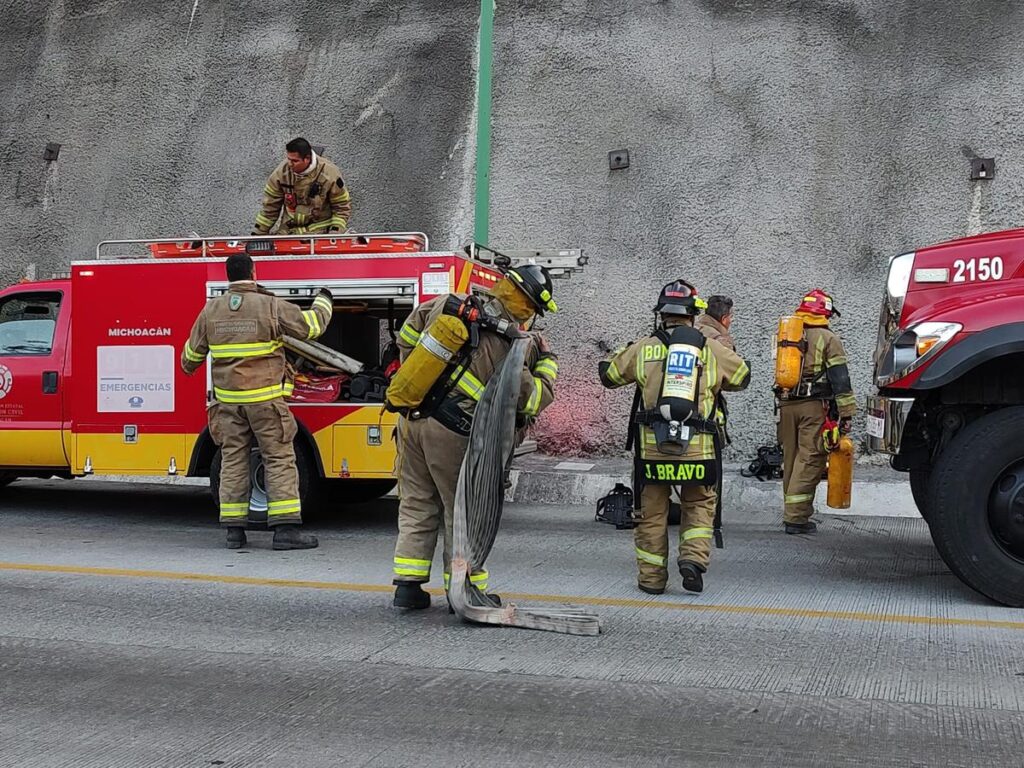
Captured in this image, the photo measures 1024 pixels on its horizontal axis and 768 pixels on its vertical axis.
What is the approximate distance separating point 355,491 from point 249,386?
8.06 feet

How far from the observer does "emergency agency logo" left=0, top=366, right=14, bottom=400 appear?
9.62 meters

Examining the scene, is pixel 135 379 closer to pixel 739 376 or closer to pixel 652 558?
pixel 652 558


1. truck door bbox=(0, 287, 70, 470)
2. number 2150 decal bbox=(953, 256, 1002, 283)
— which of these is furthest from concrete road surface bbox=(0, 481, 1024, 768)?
number 2150 decal bbox=(953, 256, 1002, 283)

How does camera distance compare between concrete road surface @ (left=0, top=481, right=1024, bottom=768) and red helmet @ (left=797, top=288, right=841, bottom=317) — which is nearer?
concrete road surface @ (left=0, top=481, right=1024, bottom=768)

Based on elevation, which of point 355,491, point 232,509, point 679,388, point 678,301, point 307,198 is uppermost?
point 307,198

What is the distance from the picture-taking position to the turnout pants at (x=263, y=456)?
26.5 feet

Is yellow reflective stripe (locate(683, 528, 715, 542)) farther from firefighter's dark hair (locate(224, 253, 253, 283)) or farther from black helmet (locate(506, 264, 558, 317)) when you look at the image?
firefighter's dark hair (locate(224, 253, 253, 283))

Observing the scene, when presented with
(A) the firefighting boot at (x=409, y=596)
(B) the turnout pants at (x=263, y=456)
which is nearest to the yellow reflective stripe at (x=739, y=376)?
(A) the firefighting boot at (x=409, y=596)

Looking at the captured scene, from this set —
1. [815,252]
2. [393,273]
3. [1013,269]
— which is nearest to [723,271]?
[815,252]

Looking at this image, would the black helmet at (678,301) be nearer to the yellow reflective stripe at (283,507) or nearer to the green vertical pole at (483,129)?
the yellow reflective stripe at (283,507)

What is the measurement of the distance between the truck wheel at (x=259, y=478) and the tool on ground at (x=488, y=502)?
10.7 feet

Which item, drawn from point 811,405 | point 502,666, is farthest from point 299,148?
point 502,666

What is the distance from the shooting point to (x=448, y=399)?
581 centimetres

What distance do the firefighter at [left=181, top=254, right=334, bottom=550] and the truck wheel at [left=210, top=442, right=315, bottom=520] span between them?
Answer: 20.7 inches
